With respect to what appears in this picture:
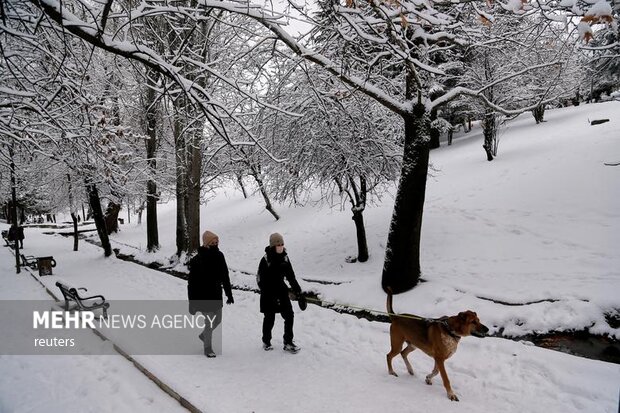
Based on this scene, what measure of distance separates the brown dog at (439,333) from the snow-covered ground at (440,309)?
1.53 feet

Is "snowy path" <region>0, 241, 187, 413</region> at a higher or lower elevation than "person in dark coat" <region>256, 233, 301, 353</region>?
lower

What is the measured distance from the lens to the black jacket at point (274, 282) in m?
6.17

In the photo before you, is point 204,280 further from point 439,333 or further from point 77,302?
point 77,302

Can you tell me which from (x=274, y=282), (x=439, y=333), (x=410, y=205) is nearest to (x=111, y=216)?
(x=410, y=205)

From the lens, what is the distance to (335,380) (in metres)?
5.22

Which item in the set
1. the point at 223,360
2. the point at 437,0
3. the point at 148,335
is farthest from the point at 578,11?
the point at 148,335

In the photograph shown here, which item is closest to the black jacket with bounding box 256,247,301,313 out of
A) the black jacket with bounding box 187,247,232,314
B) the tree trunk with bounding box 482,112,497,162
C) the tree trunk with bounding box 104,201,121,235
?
the black jacket with bounding box 187,247,232,314

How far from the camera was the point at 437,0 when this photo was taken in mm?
5676

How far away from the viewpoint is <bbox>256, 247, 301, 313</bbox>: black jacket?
6.17m

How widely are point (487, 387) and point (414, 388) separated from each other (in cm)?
96

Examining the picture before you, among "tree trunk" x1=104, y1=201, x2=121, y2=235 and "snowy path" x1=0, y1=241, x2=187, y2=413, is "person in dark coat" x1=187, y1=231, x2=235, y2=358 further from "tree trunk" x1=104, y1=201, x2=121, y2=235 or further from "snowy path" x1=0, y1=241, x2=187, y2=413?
"tree trunk" x1=104, y1=201, x2=121, y2=235

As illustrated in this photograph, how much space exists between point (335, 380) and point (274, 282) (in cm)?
178

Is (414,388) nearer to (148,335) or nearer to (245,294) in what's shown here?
(148,335)

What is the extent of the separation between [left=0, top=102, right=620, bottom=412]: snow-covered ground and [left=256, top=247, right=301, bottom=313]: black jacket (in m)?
0.82
